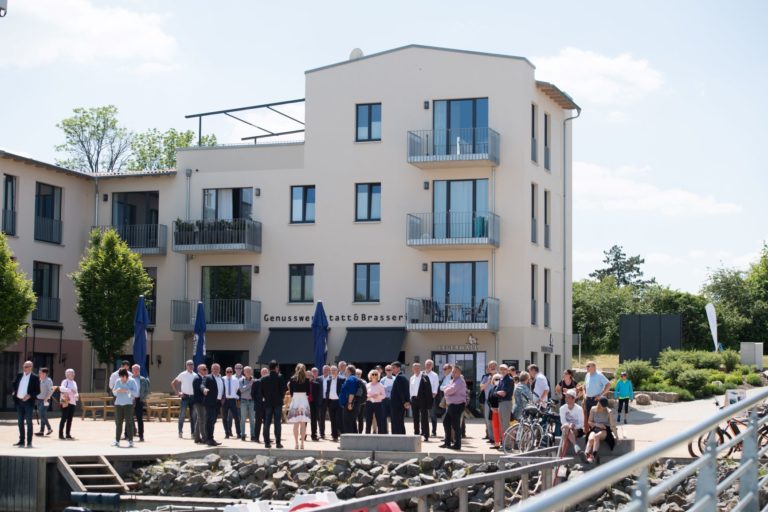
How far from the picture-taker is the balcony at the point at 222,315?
144 ft

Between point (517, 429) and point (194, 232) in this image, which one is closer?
point (517, 429)

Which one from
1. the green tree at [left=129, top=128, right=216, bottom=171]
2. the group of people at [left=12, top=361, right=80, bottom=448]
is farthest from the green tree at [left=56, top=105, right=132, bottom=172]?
the group of people at [left=12, top=361, right=80, bottom=448]

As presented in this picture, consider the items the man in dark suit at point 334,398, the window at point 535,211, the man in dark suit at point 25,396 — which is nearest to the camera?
the man in dark suit at point 25,396

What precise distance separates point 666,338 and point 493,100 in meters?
14.9

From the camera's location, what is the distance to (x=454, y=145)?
137ft

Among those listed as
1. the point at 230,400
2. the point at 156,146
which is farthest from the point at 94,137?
the point at 230,400

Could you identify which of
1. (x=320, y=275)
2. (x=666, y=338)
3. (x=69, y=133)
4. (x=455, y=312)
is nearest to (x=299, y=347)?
(x=320, y=275)

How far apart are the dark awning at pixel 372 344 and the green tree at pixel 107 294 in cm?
770

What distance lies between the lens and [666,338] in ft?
164

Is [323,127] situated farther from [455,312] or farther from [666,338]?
[666,338]

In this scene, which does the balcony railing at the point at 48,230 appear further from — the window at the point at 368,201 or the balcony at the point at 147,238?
the window at the point at 368,201

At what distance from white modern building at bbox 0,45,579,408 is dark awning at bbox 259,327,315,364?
0.07 meters

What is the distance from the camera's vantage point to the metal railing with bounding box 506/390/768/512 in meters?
3.35

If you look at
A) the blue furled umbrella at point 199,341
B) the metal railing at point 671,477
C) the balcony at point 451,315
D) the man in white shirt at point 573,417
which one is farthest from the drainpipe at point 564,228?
the metal railing at point 671,477
